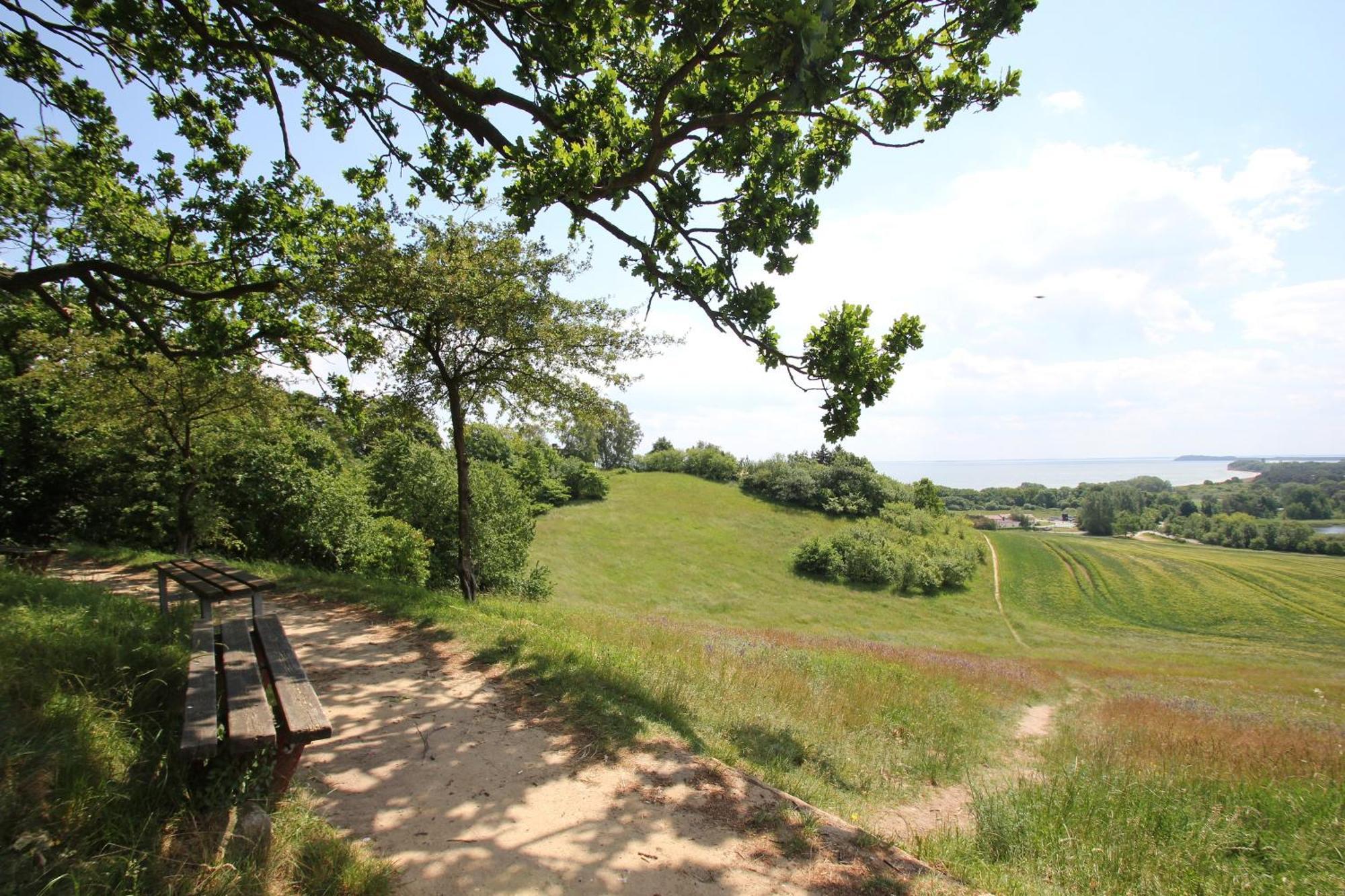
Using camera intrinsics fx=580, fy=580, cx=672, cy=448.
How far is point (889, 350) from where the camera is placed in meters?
7.27

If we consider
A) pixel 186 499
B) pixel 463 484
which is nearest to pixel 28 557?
pixel 186 499

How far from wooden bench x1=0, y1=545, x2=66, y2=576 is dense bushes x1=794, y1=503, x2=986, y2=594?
140 feet

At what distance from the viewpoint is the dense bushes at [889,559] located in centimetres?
4512

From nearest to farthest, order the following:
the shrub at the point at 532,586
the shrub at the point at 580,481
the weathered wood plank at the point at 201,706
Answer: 1. the weathered wood plank at the point at 201,706
2. the shrub at the point at 532,586
3. the shrub at the point at 580,481

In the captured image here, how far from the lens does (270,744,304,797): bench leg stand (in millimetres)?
3264

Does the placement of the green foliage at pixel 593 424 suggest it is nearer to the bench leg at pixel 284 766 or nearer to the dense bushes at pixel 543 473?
the dense bushes at pixel 543 473

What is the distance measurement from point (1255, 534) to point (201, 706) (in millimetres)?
102984

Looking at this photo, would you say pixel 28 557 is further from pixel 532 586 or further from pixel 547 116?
pixel 532 586

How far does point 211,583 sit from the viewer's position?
20.5 ft

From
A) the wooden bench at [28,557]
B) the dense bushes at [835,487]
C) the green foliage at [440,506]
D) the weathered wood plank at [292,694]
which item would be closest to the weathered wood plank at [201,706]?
the weathered wood plank at [292,694]

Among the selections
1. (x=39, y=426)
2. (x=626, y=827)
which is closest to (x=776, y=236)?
(x=626, y=827)

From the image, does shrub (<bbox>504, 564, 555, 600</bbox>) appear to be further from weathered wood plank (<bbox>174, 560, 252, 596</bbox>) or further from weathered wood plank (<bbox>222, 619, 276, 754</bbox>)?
weathered wood plank (<bbox>222, 619, 276, 754</bbox>)

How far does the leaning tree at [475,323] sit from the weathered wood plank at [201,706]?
6.69 meters

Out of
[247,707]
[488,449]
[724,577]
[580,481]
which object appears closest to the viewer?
[247,707]
